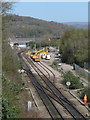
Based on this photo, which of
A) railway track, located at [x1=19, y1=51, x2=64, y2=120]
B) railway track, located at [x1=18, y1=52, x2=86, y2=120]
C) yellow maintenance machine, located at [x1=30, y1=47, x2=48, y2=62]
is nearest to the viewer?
railway track, located at [x1=19, y1=51, x2=64, y2=120]

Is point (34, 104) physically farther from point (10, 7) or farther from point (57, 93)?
point (10, 7)

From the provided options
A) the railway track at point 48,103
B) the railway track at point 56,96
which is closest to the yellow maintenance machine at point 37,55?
the railway track at point 56,96

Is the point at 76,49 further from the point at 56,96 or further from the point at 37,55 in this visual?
the point at 56,96

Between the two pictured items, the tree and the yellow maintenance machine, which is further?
the yellow maintenance machine

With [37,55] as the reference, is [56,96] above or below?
below

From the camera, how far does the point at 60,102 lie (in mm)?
13031

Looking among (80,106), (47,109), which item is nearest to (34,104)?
(47,109)

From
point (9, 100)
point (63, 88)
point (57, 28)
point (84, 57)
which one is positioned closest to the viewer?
point (9, 100)

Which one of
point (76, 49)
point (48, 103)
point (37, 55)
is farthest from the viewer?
point (37, 55)

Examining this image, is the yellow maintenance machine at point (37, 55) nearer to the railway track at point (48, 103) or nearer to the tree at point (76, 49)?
the tree at point (76, 49)

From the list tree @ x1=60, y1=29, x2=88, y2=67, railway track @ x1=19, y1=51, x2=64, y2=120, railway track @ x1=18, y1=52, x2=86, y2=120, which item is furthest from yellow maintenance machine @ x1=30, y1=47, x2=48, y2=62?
railway track @ x1=19, y1=51, x2=64, y2=120

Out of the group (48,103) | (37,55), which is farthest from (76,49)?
(48,103)

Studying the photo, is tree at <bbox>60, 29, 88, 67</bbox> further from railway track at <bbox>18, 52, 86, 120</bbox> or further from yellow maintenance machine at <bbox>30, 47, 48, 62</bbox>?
railway track at <bbox>18, 52, 86, 120</bbox>

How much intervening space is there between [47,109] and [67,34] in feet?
89.4
